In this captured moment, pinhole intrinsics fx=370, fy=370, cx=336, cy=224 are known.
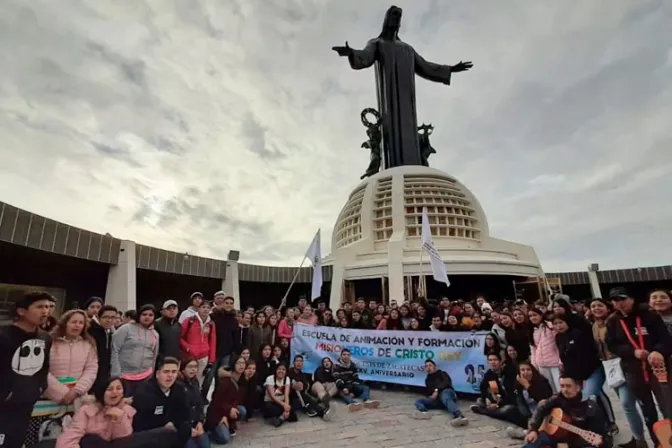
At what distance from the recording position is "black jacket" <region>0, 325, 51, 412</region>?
3203mm

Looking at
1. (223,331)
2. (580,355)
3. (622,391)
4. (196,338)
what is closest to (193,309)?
(196,338)

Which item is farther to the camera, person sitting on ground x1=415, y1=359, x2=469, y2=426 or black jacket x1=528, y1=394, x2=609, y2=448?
person sitting on ground x1=415, y1=359, x2=469, y2=426

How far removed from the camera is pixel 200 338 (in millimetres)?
5820

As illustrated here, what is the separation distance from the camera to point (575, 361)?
4645mm

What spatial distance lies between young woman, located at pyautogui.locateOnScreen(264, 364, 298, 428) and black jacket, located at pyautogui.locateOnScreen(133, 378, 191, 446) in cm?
194

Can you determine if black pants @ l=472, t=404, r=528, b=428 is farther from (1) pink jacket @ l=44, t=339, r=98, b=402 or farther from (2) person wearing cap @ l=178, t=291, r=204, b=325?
(1) pink jacket @ l=44, t=339, r=98, b=402

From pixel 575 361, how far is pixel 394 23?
3475 centimetres

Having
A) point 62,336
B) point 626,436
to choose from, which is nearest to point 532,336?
point 626,436

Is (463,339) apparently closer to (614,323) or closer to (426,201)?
(614,323)

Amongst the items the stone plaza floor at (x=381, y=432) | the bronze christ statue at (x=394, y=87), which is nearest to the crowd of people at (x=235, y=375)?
the stone plaza floor at (x=381, y=432)

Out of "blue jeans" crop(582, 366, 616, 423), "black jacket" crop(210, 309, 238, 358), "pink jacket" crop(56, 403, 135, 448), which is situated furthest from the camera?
"black jacket" crop(210, 309, 238, 358)

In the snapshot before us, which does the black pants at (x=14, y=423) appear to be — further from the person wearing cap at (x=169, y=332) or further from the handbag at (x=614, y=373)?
the handbag at (x=614, y=373)

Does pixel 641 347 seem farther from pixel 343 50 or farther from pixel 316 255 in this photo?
pixel 343 50

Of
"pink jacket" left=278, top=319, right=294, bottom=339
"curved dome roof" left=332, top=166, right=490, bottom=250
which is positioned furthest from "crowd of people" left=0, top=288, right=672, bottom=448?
"curved dome roof" left=332, top=166, right=490, bottom=250
